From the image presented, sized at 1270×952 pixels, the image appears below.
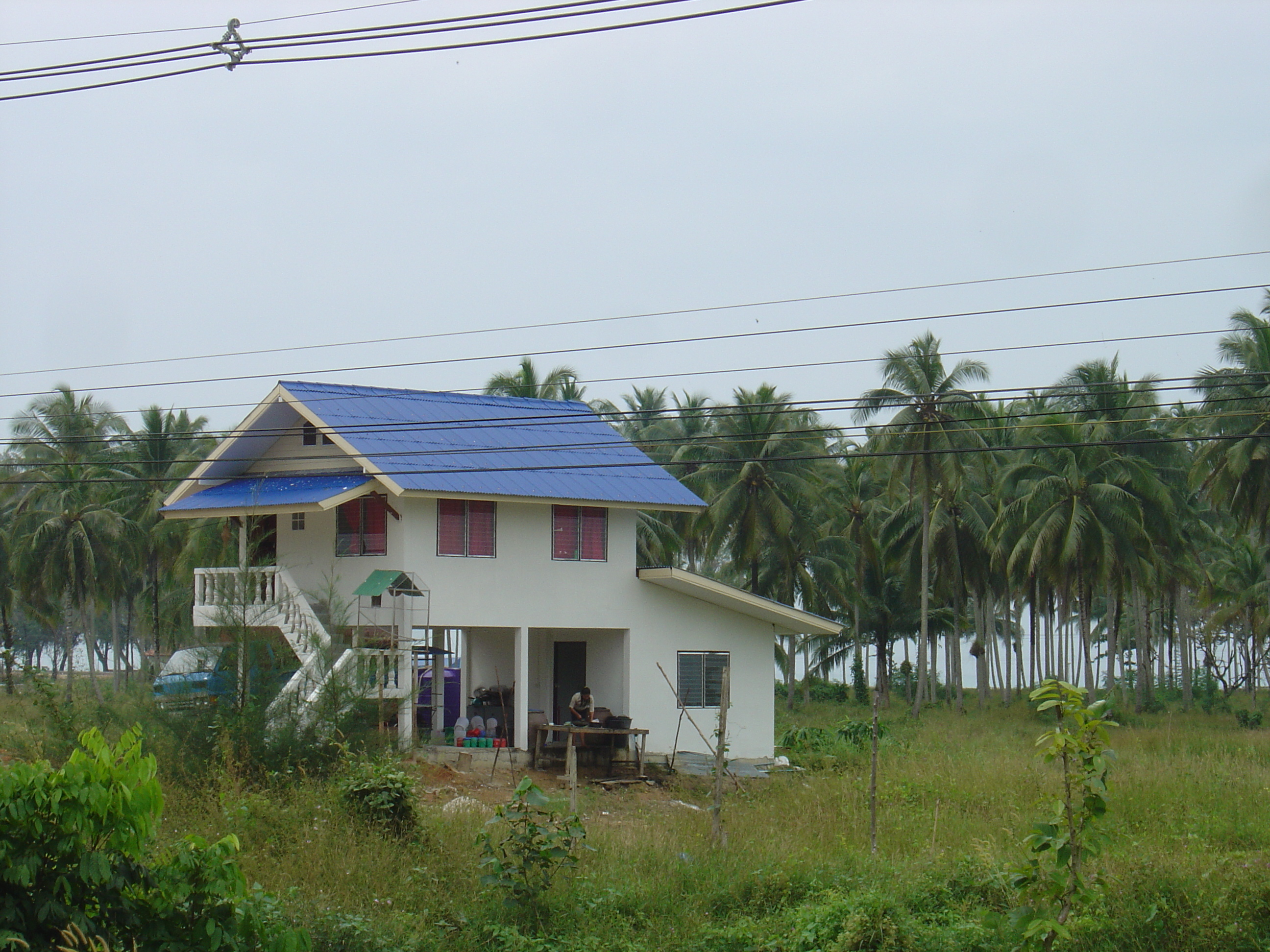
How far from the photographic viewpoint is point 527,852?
10.9 metres

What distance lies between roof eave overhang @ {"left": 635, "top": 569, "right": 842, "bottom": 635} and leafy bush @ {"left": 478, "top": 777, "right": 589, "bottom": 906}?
1450 cm

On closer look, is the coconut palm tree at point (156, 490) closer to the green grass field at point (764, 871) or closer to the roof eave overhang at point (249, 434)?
the roof eave overhang at point (249, 434)

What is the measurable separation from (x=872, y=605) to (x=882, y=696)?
4141mm

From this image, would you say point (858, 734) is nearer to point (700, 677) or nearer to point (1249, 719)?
point (700, 677)

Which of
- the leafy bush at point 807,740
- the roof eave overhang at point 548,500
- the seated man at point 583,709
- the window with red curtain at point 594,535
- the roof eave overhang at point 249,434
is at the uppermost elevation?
the roof eave overhang at point 249,434

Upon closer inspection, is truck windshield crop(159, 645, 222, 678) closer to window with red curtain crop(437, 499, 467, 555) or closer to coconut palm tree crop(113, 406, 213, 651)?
window with red curtain crop(437, 499, 467, 555)

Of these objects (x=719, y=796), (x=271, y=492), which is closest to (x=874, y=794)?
(x=719, y=796)

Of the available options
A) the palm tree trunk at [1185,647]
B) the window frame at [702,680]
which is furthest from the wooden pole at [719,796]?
the palm tree trunk at [1185,647]

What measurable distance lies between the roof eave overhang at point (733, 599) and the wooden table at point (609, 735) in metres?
3.24

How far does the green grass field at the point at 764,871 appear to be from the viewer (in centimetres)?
1038

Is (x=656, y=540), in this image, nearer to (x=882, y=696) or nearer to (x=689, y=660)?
(x=689, y=660)

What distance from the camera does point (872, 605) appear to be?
2176 inches

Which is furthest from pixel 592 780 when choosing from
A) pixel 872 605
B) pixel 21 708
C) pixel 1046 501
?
pixel 872 605

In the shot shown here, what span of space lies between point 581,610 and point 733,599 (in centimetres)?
338
